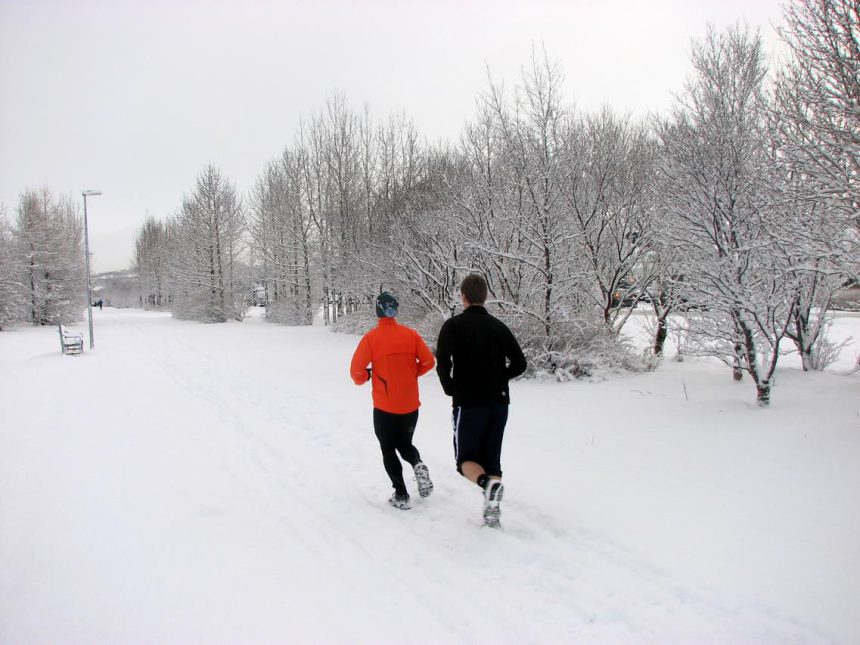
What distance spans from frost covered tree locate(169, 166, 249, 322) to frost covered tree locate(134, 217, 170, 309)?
27071 mm

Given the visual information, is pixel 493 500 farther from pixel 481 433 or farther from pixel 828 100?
pixel 828 100

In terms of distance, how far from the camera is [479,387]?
3.56m

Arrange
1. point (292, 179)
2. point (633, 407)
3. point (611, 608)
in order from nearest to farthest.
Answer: point (611, 608)
point (633, 407)
point (292, 179)

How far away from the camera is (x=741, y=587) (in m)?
2.88

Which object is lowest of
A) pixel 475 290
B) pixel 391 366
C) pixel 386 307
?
pixel 391 366

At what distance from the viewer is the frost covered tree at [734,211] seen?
22.2 ft

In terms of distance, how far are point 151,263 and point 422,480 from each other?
6946cm

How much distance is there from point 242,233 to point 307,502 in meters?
34.1

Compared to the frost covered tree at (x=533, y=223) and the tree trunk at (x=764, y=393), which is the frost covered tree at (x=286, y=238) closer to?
the frost covered tree at (x=533, y=223)

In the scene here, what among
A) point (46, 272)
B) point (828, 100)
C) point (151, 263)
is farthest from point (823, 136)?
point (151, 263)

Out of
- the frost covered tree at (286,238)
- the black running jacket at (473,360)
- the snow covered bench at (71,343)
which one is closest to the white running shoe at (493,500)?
the black running jacket at (473,360)

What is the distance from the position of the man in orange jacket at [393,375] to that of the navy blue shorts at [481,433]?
1.65ft

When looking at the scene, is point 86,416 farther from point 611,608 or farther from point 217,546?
point 611,608

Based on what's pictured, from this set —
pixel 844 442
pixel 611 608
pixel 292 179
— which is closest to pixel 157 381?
pixel 611 608
